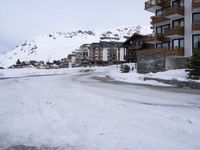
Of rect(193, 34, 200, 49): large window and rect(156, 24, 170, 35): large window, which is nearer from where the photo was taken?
rect(193, 34, 200, 49): large window

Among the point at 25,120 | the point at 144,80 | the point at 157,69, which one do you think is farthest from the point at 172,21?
the point at 25,120

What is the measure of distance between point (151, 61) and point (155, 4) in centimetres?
949

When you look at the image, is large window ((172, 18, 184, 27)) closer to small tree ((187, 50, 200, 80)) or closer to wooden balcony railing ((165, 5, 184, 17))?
wooden balcony railing ((165, 5, 184, 17))

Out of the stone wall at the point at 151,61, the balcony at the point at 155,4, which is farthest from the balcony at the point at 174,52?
the balcony at the point at 155,4

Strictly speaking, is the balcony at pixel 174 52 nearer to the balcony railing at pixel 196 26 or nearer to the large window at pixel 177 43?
the large window at pixel 177 43

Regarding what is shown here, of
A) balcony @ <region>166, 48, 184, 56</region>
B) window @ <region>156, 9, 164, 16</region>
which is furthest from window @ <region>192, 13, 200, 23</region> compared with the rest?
window @ <region>156, 9, 164, 16</region>

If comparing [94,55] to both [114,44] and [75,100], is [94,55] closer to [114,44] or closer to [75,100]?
[114,44]

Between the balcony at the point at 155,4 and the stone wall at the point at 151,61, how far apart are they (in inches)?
310

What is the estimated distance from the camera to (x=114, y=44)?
13700cm

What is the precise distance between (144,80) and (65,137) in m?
18.2

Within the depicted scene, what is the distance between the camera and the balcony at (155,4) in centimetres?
3791

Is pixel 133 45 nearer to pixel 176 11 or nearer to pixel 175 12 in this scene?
pixel 175 12

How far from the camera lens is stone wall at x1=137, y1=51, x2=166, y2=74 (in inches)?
1291

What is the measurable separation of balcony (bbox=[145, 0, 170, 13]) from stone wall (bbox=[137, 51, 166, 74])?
25.9 feet
